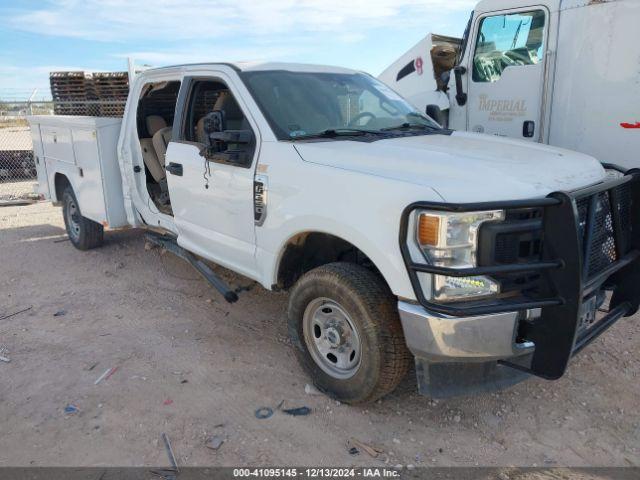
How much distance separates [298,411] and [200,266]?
180 centimetres

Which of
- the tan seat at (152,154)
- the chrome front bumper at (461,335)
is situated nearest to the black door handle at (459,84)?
the tan seat at (152,154)

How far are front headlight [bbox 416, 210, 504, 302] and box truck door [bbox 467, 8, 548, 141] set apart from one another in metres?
4.37

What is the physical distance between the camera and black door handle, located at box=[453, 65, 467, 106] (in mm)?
7027

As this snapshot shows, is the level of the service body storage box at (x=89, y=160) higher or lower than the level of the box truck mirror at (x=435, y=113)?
lower

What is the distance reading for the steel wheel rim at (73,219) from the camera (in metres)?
6.90

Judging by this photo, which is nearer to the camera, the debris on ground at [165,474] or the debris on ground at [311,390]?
the debris on ground at [165,474]

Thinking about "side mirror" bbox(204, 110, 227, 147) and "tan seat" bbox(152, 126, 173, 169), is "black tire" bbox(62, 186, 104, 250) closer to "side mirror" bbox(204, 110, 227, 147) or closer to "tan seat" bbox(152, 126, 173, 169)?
"tan seat" bbox(152, 126, 173, 169)

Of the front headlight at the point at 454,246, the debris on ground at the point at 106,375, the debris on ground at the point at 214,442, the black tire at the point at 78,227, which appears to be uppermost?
the front headlight at the point at 454,246

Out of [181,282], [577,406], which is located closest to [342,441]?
[577,406]

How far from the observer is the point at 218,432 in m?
3.23

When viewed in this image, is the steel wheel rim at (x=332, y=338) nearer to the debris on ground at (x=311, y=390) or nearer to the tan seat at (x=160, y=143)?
the debris on ground at (x=311, y=390)

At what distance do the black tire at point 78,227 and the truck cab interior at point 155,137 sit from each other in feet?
4.78

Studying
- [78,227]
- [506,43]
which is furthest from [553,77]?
[78,227]

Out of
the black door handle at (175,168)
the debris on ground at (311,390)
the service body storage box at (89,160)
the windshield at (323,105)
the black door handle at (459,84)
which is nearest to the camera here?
the debris on ground at (311,390)
